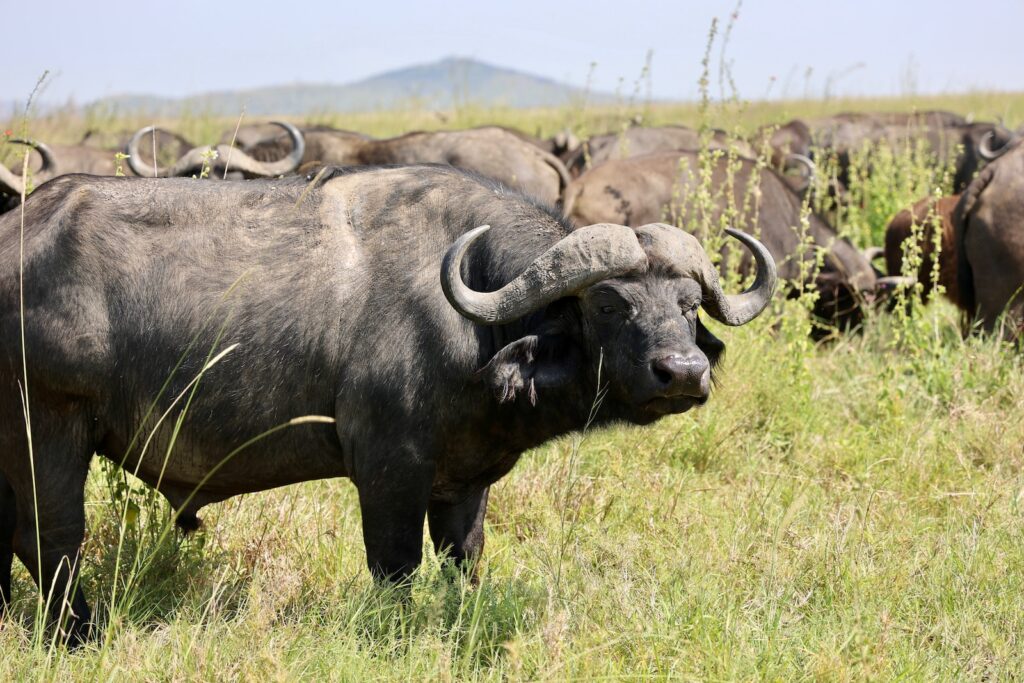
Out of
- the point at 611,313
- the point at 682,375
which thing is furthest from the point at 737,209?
the point at 682,375

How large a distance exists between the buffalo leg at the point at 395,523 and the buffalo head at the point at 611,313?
43 cm

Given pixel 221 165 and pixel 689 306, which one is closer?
pixel 689 306

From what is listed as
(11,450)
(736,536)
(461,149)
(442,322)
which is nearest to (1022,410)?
(736,536)

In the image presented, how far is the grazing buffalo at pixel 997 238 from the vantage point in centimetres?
683

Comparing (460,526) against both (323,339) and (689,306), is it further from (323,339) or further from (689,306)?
(689,306)

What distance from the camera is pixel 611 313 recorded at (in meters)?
3.57

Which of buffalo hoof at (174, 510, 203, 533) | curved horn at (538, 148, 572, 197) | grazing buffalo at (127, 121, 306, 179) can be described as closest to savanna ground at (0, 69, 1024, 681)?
buffalo hoof at (174, 510, 203, 533)

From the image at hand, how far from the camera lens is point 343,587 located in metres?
3.78

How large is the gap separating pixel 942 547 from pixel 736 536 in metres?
0.74

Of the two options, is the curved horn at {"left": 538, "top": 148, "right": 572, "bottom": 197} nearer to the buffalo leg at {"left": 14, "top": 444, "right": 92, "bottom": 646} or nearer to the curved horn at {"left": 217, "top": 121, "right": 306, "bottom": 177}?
the curved horn at {"left": 217, "top": 121, "right": 306, "bottom": 177}

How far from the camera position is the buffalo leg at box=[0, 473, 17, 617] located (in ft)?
13.0

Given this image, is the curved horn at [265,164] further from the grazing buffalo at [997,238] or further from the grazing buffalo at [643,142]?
the grazing buffalo at [997,238]

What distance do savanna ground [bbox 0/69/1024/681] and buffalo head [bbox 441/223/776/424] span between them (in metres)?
0.35

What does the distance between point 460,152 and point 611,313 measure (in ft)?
29.6
